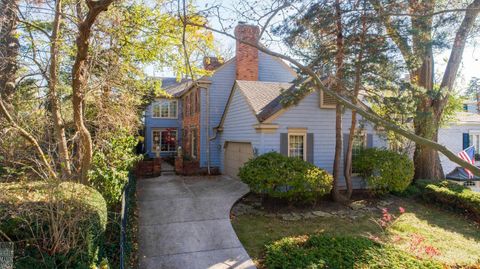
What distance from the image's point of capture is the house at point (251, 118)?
11961 millimetres

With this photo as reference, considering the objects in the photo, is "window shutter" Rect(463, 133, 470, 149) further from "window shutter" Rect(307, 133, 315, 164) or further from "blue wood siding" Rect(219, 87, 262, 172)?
"blue wood siding" Rect(219, 87, 262, 172)

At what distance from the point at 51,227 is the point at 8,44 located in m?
6.10

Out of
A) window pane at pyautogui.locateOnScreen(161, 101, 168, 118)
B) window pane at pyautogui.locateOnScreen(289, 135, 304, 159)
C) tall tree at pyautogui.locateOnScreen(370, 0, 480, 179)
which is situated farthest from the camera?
window pane at pyautogui.locateOnScreen(161, 101, 168, 118)

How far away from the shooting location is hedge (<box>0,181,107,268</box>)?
14.2ft

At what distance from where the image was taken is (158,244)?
6.93 m

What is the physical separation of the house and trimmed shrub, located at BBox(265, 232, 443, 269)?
14.5 ft

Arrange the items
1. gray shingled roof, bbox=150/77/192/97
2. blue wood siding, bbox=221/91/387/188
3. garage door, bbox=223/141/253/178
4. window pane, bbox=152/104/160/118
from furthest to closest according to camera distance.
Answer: window pane, bbox=152/104/160/118 → gray shingled roof, bbox=150/77/192/97 → garage door, bbox=223/141/253/178 → blue wood siding, bbox=221/91/387/188

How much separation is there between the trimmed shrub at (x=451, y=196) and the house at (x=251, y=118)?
8.04 ft

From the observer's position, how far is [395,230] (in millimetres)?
8602

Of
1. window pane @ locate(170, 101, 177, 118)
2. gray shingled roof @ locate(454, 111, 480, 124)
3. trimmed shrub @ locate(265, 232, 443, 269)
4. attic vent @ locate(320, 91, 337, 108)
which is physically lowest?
trimmed shrub @ locate(265, 232, 443, 269)

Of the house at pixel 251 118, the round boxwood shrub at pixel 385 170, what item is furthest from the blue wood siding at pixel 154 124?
the round boxwood shrub at pixel 385 170

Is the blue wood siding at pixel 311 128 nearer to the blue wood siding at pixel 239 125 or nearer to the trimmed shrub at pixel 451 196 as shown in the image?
the blue wood siding at pixel 239 125

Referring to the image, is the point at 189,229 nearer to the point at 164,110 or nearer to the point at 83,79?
the point at 83,79

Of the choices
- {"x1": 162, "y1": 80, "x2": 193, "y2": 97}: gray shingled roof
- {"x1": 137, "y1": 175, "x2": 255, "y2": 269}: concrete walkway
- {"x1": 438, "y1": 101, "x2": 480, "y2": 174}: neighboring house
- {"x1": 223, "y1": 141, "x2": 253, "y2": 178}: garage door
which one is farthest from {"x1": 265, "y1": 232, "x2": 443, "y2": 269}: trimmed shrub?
{"x1": 162, "y1": 80, "x2": 193, "y2": 97}: gray shingled roof
